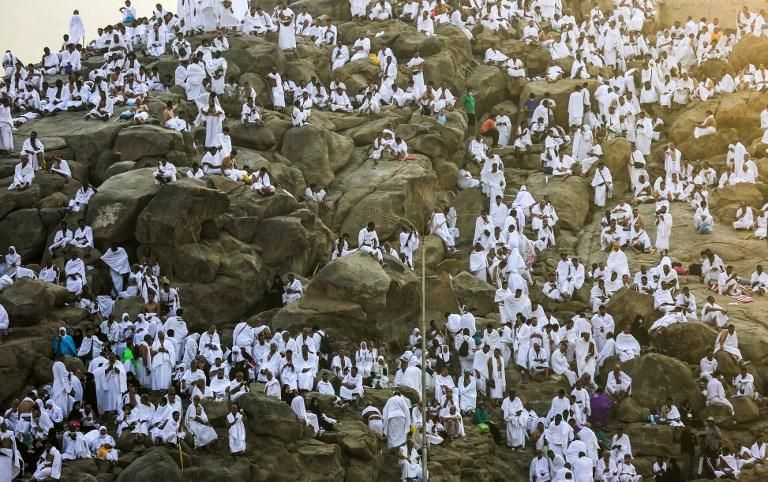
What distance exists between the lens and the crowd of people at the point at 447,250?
26.2m

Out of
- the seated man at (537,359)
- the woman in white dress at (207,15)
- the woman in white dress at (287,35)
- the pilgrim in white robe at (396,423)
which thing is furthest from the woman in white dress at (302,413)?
the woman in white dress at (207,15)

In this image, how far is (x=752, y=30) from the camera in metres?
44.4

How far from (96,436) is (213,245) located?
785 centimetres

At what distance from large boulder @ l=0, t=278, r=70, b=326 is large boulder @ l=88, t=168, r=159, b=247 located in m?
2.74

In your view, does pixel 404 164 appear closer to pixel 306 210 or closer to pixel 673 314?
pixel 306 210

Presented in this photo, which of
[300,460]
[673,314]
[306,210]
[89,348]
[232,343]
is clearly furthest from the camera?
[306,210]

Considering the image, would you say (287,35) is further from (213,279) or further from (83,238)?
(83,238)

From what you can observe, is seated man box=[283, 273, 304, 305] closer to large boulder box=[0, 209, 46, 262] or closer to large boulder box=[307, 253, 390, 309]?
large boulder box=[307, 253, 390, 309]

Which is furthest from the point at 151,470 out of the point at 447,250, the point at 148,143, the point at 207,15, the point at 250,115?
the point at 207,15

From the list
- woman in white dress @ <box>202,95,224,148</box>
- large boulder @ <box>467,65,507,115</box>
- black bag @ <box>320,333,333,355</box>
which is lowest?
black bag @ <box>320,333,333,355</box>

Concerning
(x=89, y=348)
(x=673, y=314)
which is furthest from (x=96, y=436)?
(x=673, y=314)

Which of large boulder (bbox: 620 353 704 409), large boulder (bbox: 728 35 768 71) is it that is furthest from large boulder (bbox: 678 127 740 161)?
large boulder (bbox: 620 353 704 409)

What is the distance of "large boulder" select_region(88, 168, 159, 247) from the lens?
30.4m

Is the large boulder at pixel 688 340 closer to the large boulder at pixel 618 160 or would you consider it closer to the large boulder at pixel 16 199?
the large boulder at pixel 618 160
